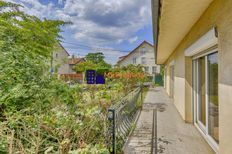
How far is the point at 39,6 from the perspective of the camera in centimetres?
1038

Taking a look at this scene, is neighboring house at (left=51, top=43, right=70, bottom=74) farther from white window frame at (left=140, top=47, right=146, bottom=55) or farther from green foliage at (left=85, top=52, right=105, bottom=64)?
green foliage at (left=85, top=52, right=105, bottom=64)

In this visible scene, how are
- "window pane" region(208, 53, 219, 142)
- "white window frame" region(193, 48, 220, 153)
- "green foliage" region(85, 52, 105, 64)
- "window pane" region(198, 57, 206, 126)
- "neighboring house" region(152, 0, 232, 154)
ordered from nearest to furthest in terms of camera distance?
Result: "neighboring house" region(152, 0, 232, 154)
"window pane" region(208, 53, 219, 142)
"white window frame" region(193, 48, 220, 153)
"window pane" region(198, 57, 206, 126)
"green foliage" region(85, 52, 105, 64)

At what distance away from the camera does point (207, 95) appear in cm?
443

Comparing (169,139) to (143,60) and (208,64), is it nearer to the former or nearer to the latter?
(208,64)

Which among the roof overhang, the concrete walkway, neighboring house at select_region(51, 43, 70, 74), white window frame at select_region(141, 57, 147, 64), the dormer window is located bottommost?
the concrete walkway

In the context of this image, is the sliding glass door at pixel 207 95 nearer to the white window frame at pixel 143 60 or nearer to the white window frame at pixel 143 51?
the white window frame at pixel 143 60

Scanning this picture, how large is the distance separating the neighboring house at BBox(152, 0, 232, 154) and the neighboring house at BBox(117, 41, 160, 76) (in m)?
Result: 31.9

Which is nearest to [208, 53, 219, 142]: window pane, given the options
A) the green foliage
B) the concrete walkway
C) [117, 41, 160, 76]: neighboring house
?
the concrete walkway

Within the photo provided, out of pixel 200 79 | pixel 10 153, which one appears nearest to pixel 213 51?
pixel 200 79

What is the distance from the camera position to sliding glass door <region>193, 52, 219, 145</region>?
153 inches

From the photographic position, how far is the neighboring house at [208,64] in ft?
9.05

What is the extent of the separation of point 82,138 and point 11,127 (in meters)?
1.02

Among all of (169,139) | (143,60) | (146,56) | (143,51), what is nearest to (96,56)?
(143,51)

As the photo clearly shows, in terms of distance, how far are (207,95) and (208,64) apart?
76 centimetres
